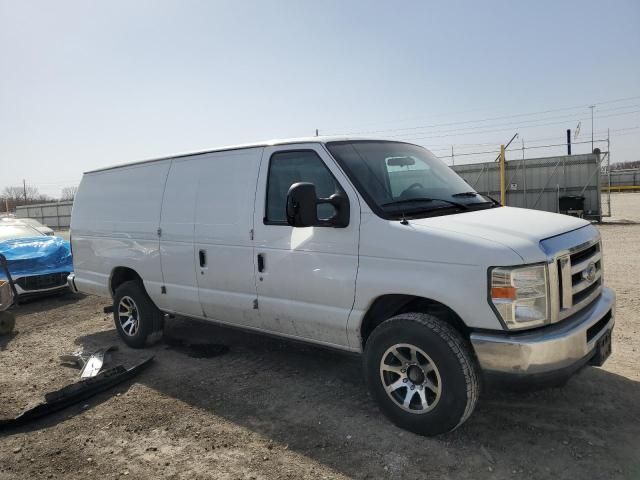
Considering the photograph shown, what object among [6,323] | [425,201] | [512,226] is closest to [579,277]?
[512,226]

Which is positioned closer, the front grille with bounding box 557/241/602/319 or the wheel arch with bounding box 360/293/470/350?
the front grille with bounding box 557/241/602/319

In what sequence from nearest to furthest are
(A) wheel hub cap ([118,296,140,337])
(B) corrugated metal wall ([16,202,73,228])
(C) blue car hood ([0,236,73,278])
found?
(A) wheel hub cap ([118,296,140,337]) → (C) blue car hood ([0,236,73,278]) → (B) corrugated metal wall ([16,202,73,228])

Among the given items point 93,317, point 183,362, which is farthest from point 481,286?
point 93,317

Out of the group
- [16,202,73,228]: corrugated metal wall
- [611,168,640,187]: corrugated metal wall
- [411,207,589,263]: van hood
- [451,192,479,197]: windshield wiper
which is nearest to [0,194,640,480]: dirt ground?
[411,207,589,263]: van hood

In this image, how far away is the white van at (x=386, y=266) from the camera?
3.08 m

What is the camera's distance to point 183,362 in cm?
528

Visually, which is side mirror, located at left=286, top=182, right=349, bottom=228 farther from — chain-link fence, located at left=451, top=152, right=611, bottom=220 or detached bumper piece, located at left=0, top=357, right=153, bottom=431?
chain-link fence, located at left=451, top=152, right=611, bottom=220

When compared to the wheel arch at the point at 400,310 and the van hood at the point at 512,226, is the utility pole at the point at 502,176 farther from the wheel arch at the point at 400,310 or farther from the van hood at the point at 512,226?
the wheel arch at the point at 400,310

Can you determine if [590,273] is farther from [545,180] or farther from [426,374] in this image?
[545,180]

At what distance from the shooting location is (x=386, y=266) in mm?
3523

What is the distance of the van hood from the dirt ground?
4.34 feet

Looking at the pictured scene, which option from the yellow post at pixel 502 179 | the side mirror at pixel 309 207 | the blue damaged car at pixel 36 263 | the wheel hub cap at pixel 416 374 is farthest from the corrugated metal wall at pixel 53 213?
the wheel hub cap at pixel 416 374

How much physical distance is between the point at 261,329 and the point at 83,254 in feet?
10.9

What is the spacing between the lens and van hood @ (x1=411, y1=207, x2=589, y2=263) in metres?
3.08
